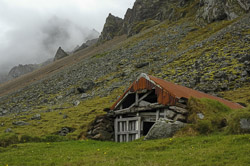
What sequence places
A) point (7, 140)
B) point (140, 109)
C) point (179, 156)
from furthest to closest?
1. point (140, 109)
2. point (7, 140)
3. point (179, 156)

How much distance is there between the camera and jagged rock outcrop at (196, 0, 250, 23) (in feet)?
255

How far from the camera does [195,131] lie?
53.5 feet

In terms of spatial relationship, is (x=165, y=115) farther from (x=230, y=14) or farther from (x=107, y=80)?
(x=230, y=14)

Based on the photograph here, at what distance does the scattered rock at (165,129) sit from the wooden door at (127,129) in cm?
499

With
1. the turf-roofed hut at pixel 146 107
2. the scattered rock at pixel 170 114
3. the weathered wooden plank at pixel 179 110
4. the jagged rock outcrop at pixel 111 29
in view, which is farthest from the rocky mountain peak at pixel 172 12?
the scattered rock at pixel 170 114

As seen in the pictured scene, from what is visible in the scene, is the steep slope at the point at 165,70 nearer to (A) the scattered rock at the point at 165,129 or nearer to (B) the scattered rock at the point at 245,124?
(A) the scattered rock at the point at 165,129

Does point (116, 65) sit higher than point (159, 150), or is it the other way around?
point (116, 65)

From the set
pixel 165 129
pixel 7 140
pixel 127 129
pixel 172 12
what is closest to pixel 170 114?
pixel 165 129

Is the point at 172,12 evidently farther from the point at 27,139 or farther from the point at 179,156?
the point at 179,156

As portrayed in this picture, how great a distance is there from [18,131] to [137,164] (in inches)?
995

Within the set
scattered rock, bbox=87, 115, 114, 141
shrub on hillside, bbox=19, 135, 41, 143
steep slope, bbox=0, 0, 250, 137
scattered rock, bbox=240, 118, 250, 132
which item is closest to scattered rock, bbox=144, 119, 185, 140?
scattered rock, bbox=240, 118, 250, 132

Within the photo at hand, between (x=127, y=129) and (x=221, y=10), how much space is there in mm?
71433

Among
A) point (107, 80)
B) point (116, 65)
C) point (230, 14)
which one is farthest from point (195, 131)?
point (230, 14)

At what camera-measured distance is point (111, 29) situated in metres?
171
